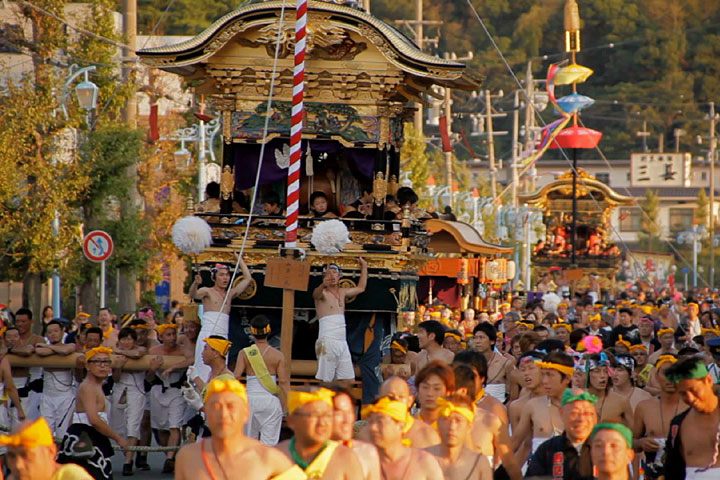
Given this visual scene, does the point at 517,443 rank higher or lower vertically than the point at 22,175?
lower

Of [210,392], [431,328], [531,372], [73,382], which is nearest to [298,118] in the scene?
[431,328]

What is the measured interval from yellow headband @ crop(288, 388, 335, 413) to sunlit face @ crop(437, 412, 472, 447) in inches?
44.3

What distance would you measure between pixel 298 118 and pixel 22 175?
1165 cm

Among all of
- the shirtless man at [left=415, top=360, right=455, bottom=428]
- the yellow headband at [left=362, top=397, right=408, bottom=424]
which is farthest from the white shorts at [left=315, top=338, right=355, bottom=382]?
the yellow headband at [left=362, top=397, right=408, bottom=424]

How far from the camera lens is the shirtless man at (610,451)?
6.63m

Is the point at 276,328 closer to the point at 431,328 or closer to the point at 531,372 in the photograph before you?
the point at 431,328

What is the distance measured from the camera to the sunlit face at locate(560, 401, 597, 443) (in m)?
7.50

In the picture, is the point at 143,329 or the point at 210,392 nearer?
the point at 210,392

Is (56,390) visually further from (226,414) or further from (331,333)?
(226,414)

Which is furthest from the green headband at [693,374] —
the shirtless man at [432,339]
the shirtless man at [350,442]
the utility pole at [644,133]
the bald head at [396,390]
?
the utility pole at [644,133]

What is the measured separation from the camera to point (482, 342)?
12977 mm

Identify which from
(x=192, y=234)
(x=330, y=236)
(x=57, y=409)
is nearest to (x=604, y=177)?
(x=192, y=234)

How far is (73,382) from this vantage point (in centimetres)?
1352

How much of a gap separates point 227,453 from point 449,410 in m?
1.49
